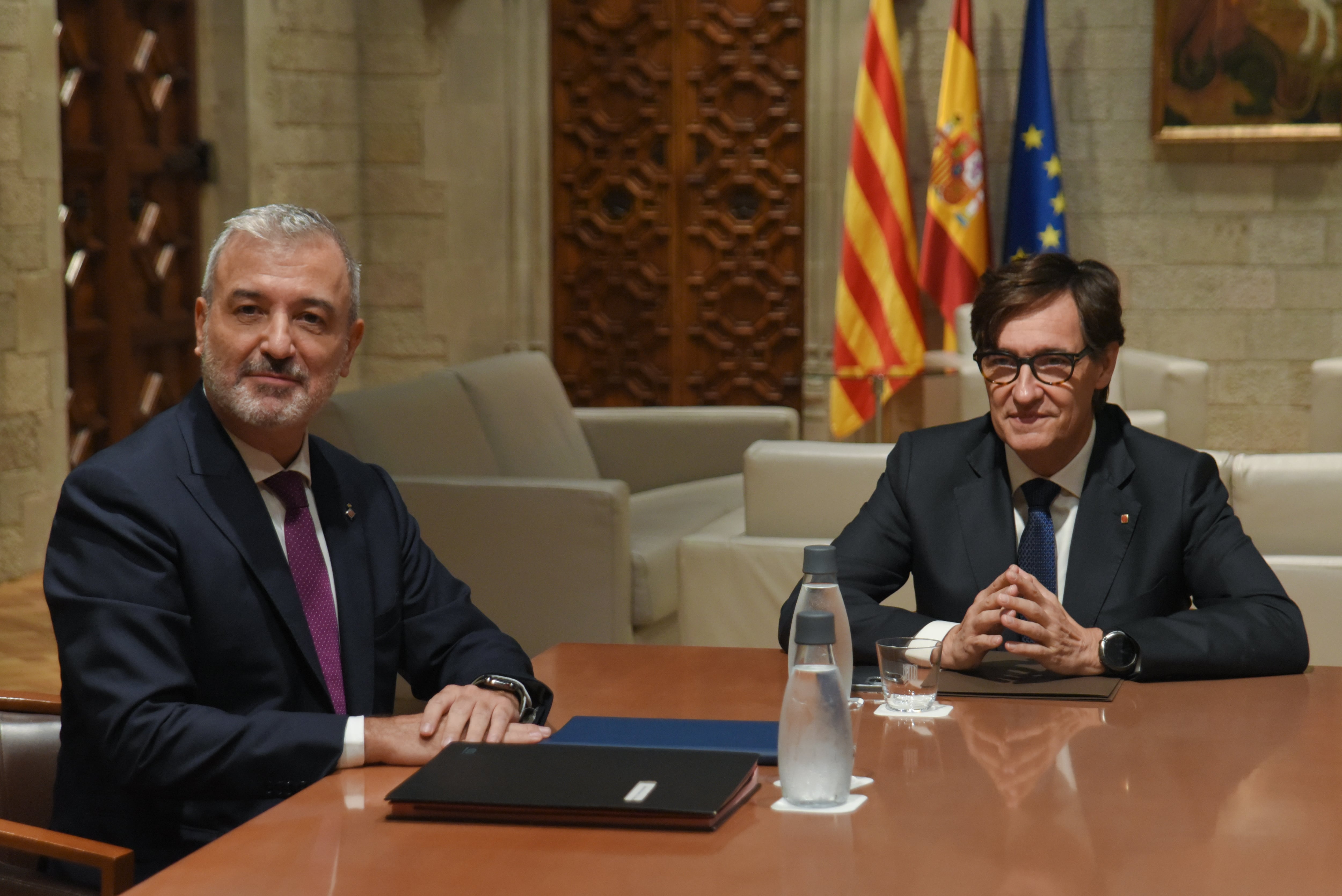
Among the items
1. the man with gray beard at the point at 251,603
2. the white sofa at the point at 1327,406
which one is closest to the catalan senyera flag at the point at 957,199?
the white sofa at the point at 1327,406

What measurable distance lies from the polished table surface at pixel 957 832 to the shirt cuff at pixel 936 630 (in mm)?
296

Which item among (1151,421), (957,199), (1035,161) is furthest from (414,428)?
(1035,161)

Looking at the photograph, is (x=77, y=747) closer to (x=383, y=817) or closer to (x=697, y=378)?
(x=383, y=817)

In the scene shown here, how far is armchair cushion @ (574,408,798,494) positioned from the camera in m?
5.73

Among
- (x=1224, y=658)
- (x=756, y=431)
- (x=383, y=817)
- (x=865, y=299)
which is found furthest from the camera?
(x=865, y=299)

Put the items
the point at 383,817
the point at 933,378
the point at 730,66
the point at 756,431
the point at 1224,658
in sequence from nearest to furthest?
the point at 383,817 < the point at 1224,658 < the point at 756,431 < the point at 933,378 < the point at 730,66

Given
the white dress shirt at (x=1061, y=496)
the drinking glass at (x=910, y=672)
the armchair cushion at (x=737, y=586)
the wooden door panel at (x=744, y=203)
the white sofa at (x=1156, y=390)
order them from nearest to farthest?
1. the drinking glass at (x=910, y=672)
2. the white dress shirt at (x=1061, y=496)
3. the armchair cushion at (x=737, y=586)
4. the white sofa at (x=1156, y=390)
5. the wooden door panel at (x=744, y=203)

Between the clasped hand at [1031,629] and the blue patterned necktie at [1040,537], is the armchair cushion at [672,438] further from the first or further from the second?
the clasped hand at [1031,629]

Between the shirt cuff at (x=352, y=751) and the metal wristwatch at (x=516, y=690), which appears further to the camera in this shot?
the metal wristwatch at (x=516, y=690)

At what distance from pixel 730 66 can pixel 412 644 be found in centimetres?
620

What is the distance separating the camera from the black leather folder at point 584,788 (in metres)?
1.41

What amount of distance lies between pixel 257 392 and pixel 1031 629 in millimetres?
1039

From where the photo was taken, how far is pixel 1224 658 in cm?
200

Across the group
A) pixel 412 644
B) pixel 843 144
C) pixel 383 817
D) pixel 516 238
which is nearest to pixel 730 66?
pixel 843 144
